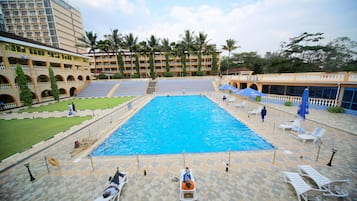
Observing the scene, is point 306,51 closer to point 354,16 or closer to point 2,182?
point 354,16

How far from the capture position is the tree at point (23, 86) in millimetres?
18750

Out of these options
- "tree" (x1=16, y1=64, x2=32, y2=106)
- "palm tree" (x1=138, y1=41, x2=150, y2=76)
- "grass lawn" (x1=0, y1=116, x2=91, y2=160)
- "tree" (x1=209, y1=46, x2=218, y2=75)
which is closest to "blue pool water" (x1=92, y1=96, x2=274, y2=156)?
"grass lawn" (x1=0, y1=116, x2=91, y2=160)

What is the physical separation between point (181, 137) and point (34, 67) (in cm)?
3016

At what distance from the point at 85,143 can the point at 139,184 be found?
535 centimetres

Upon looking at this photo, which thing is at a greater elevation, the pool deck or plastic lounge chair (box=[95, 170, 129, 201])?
plastic lounge chair (box=[95, 170, 129, 201])

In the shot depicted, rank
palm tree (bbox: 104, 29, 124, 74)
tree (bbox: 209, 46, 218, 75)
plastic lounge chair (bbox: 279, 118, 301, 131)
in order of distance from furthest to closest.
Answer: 1. tree (bbox: 209, 46, 218, 75)
2. palm tree (bbox: 104, 29, 124, 74)
3. plastic lounge chair (bbox: 279, 118, 301, 131)

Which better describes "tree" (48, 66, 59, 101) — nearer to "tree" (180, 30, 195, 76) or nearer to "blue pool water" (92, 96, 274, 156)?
"blue pool water" (92, 96, 274, 156)

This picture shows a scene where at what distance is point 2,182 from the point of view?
5289 mm

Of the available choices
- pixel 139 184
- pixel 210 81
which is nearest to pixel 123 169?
pixel 139 184

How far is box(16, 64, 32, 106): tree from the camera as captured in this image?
18750mm

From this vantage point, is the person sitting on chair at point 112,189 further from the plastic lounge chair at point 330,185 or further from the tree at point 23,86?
the tree at point 23,86

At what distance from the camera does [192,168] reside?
5.75 metres

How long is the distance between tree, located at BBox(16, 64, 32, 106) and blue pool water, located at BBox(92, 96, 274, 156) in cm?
1874

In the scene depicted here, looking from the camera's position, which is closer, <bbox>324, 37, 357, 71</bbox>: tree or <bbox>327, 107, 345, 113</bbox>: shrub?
<bbox>327, 107, 345, 113</bbox>: shrub
